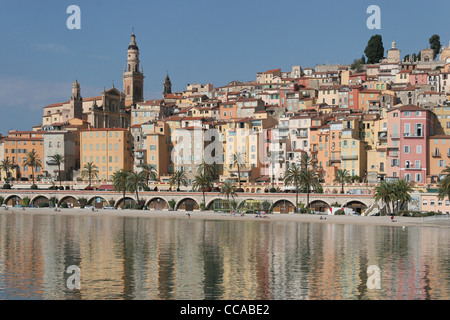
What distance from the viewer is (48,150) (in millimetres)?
136125

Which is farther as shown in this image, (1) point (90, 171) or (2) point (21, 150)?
(2) point (21, 150)

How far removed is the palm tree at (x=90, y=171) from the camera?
414ft

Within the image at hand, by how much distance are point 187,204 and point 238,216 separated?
13555 mm

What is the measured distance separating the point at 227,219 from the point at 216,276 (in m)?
49.7

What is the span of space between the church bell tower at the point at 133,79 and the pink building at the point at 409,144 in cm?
9731

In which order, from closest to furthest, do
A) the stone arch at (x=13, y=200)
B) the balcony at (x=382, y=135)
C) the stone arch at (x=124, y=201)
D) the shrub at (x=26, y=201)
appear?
the balcony at (x=382, y=135), the stone arch at (x=124, y=201), the shrub at (x=26, y=201), the stone arch at (x=13, y=200)

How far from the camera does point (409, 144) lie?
340ft

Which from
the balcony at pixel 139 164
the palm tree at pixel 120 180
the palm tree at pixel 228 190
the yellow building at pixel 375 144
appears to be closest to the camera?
the palm tree at pixel 228 190

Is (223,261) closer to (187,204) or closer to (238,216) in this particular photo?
(238,216)

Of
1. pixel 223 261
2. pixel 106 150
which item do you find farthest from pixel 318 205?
pixel 106 150

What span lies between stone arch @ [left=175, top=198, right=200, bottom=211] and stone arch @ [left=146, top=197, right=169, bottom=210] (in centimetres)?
288

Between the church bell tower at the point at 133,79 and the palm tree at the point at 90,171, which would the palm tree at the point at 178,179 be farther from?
the church bell tower at the point at 133,79

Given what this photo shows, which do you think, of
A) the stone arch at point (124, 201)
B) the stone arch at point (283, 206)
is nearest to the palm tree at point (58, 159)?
the stone arch at point (124, 201)
